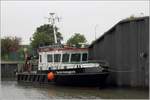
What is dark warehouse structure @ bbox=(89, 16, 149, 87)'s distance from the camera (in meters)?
31.4

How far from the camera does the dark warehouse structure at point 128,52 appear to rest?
3138cm

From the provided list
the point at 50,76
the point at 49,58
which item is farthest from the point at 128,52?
the point at 49,58

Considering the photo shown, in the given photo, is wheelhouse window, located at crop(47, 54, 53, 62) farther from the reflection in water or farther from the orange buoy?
the reflection in water

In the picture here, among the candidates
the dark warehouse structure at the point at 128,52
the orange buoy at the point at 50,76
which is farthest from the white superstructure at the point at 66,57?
the dark warehouse structure at the point at 128,52

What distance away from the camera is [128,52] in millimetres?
33312

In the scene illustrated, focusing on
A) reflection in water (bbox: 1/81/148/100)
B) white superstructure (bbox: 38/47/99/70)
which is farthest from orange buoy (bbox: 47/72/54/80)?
reflection in water (bbox: 1/81/148/100)

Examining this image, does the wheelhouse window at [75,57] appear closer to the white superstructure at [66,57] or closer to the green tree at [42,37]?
the white superstructure at [66,57]

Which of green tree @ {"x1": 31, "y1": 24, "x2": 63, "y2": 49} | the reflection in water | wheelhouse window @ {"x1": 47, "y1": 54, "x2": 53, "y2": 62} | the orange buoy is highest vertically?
green tree @ {"x1": 31, "y1": 24, "x2": 63, "y2": 49}

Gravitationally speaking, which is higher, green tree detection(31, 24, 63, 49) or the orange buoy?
green tree detection(31, 24, 63, 49)

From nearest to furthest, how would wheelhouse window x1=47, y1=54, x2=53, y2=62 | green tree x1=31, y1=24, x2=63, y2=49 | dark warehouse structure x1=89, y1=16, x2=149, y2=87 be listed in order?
dark warehouse structure x1=89, y1=16, x2=149, y2=87
wheelhouse window x1=47, y1=54, x2=53, y2=62
green tree x1=31, y1=24, x2=63, y2=49

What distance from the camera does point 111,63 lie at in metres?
35.8

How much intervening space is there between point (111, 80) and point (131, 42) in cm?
375

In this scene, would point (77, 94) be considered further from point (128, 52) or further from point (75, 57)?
point (75, 57)

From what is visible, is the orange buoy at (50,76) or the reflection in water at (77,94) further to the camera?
the orange buoy at (50,76)
